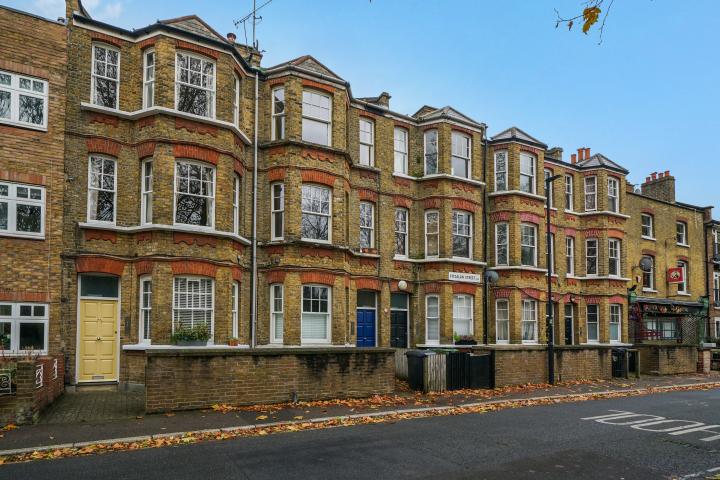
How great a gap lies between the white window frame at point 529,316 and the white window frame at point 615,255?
19.7ft

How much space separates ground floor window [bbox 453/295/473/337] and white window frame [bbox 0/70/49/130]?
16176 millimetres

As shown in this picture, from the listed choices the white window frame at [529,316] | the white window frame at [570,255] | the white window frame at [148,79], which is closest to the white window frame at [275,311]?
the white window frame at [148,79]

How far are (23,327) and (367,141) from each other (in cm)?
1362

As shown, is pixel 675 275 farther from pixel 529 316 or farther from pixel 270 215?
pixel 270 215

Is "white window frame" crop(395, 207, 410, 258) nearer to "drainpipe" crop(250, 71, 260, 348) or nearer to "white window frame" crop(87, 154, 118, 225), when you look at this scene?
"drainpipe" crop(250, 71, 260, 348)

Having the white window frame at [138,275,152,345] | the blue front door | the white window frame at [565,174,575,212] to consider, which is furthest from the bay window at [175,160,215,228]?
the white window frame at [565,174,575,212]

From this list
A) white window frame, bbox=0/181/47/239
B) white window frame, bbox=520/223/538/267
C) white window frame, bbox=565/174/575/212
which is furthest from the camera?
white window frame, bbox=565/174/575/212

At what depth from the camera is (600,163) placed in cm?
3020

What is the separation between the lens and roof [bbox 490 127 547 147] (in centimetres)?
2634

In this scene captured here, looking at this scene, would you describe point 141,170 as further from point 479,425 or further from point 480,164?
point 480,164

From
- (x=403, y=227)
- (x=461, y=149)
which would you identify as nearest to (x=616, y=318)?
(x=461, y=149)

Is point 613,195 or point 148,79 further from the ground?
point 148,79

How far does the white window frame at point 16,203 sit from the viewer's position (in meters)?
15.4

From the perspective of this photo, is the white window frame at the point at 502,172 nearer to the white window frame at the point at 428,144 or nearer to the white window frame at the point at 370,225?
the white window frame at the point at 428,144
